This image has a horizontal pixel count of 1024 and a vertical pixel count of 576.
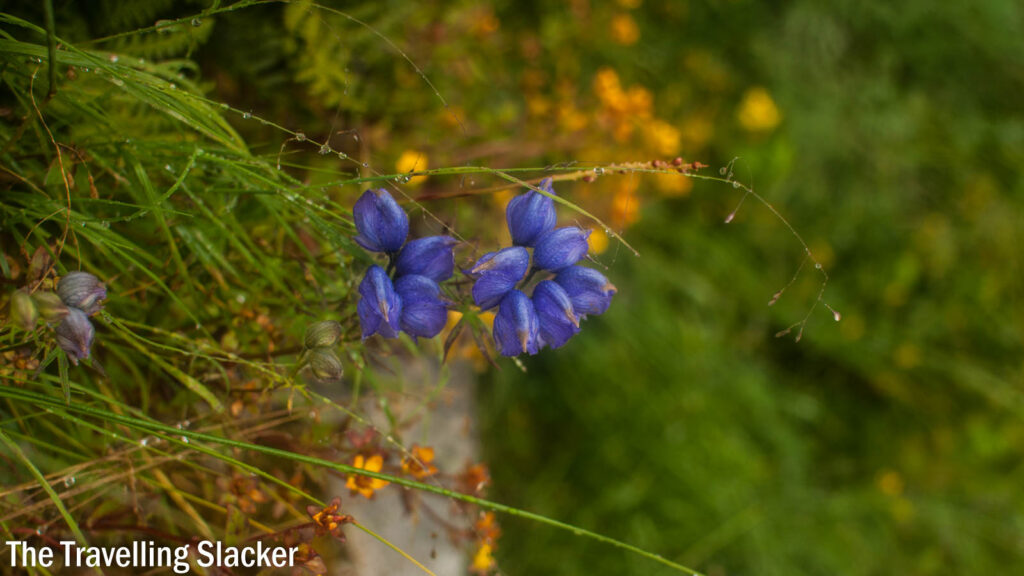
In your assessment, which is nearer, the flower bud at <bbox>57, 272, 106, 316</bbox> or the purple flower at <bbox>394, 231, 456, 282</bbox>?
the flower bud at <bbox>57, 272, 106, 316</bbox>

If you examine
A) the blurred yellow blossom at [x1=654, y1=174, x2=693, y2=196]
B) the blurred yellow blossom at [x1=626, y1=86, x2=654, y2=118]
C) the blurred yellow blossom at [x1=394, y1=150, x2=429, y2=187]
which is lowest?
the blurred yellow blossom at [x1=394, y1=150, x2=429, y2=187]

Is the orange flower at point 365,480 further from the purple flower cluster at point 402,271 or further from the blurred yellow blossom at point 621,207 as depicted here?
the blurred yellow blossom at point 621,207

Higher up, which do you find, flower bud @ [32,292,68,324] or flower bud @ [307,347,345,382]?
flower bud @ [32,292,68,324]

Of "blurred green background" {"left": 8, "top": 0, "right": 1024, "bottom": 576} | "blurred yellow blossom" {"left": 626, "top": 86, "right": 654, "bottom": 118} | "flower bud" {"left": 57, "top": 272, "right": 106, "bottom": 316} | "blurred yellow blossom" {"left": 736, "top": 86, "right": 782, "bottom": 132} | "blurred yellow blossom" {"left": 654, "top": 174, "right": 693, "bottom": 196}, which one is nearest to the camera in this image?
"flower bud" {"left": 57, "top": 272, "right": 106, "bottom": 316}

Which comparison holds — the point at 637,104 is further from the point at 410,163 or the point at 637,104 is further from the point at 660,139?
the point at 410,163

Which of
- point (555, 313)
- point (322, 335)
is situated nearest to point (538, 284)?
point (555, 313)

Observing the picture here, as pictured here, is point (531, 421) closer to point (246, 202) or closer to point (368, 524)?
point (368, 524)

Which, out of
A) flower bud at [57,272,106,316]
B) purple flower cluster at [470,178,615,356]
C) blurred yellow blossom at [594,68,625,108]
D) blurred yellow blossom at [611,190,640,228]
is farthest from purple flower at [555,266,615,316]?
blurred yellow blossom at [594,68,625,108]

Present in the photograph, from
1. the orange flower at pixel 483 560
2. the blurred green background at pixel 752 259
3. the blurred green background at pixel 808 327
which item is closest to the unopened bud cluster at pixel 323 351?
the orange flower at pixel 483 560

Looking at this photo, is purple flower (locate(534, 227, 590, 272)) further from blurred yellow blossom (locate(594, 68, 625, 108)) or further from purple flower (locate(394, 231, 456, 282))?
blurred yellow blossom (locate(594, 68, 625, 108))
